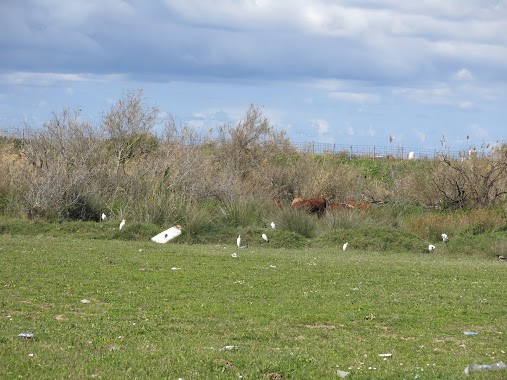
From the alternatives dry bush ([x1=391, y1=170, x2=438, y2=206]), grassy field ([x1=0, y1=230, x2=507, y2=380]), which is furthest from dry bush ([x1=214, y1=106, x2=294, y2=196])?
A: grassy field ([x1=0, y1=230, x2=507, y2=380])

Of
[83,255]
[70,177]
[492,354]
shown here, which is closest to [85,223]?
[70,177]

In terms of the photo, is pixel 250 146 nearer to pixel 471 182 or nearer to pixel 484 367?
pixel 471 182

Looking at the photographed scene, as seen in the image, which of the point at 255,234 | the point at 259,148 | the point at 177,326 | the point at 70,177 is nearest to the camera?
the point at 177,326

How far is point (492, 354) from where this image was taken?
9.42 m

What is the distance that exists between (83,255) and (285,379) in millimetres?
10482

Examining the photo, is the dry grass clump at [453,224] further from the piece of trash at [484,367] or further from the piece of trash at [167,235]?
the piece of trash at [484,367]

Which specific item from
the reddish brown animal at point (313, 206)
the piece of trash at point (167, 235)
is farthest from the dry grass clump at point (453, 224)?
the piece of trash at point (167, 235)

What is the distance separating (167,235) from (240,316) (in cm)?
1162

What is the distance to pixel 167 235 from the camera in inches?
891

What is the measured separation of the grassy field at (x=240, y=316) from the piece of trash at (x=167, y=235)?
3.54 metres

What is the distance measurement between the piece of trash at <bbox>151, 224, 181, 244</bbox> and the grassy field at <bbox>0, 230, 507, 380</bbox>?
11.6ft

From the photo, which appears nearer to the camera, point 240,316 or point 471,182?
point 240,316

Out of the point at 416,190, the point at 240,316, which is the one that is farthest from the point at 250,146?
the point at 240,316

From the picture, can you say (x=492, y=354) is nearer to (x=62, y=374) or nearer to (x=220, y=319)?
(x=220, y=319)
